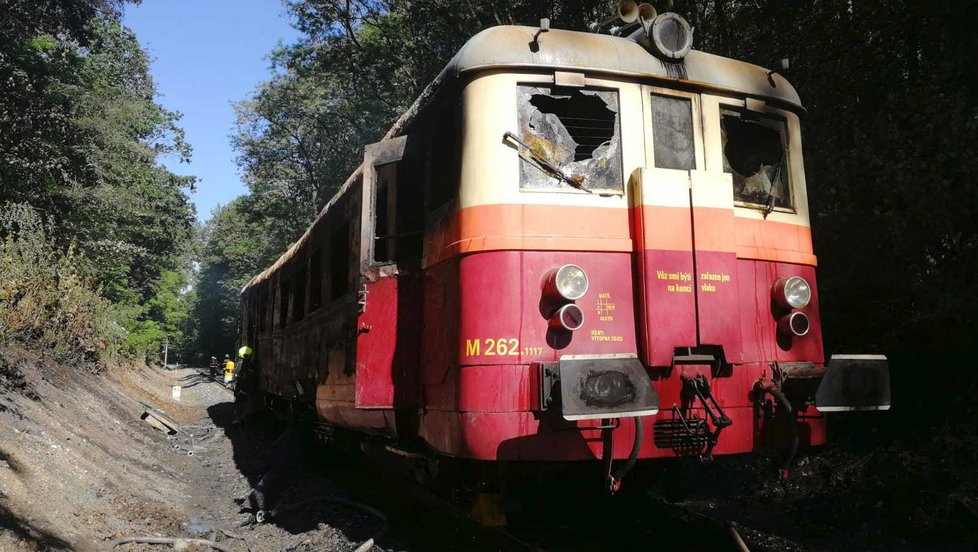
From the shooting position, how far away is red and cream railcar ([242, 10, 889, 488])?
4098 mm

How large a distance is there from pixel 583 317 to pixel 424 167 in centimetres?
189

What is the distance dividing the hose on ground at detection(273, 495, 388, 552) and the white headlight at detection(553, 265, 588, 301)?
105 inches

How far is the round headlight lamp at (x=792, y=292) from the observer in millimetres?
4691

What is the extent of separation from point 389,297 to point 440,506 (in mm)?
2141

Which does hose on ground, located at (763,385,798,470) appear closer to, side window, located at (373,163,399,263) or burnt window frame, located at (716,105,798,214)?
burnt window frame, located at (716,105,798,214)

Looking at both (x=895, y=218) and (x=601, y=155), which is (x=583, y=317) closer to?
(x=601, y=155)

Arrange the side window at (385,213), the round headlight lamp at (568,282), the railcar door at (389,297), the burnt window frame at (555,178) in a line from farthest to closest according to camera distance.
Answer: the side window at (385,213)
the railcar door at (389,297)
the burnt window frame at (555,178)
the round headlight lamp at (568,282)

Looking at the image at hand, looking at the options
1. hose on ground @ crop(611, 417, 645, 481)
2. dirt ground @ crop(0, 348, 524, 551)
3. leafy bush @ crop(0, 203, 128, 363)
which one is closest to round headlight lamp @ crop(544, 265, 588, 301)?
hose on ground @ crop(611, 417, 645, 481)

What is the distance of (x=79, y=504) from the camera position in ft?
22.0

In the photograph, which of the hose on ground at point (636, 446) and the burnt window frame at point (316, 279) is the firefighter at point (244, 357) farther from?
the hose on ground at point (636, 446)

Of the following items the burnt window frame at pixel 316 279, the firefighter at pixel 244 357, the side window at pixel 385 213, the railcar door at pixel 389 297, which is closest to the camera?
the railcar door at pixel 389 297

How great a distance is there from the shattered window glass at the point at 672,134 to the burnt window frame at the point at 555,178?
0.91 feet

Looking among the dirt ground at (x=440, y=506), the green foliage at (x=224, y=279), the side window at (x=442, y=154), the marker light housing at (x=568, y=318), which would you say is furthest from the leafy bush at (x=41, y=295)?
the green foliage at (x=224, y=279)

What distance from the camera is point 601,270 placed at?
14.2 ft
